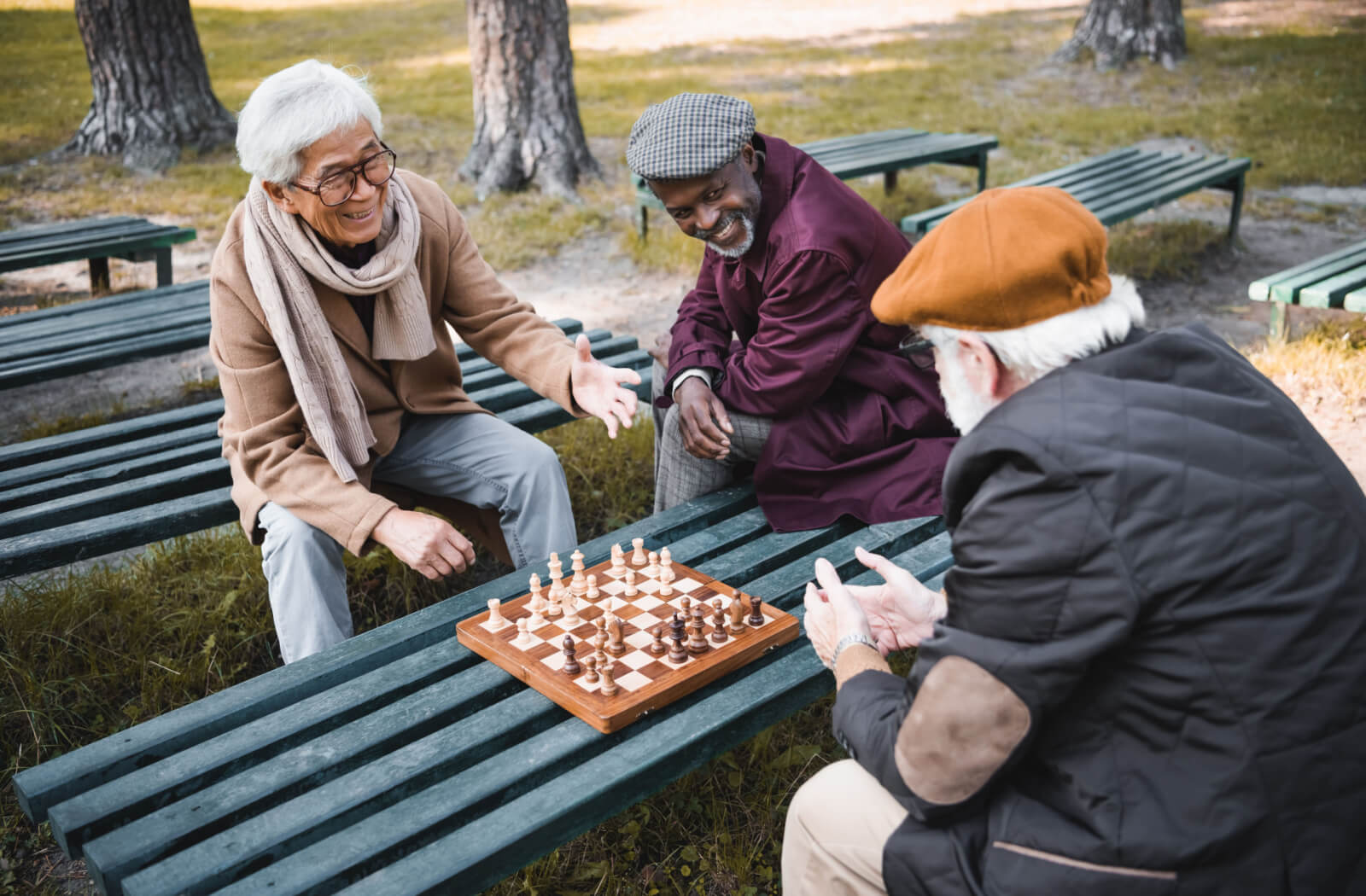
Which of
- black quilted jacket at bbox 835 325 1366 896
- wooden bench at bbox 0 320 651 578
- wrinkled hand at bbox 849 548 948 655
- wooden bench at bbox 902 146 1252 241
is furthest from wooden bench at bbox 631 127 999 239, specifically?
black quilted jacket at bbox 835 325 1366 896

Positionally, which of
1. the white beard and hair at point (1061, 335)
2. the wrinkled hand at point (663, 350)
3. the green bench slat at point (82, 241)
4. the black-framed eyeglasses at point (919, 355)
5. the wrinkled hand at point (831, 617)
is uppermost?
the white beard and hair at point (1061, 335)

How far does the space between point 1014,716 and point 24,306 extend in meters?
6.57

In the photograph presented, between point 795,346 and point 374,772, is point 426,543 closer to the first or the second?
point 374,772

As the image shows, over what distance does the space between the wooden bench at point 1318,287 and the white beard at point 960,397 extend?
11.3 ft

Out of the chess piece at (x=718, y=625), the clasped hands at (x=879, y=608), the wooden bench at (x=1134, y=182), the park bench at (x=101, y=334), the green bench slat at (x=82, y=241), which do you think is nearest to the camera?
the clasped hands at (x=879, y=608)

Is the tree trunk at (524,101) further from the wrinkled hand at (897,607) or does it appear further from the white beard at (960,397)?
the white beard at (960,397)

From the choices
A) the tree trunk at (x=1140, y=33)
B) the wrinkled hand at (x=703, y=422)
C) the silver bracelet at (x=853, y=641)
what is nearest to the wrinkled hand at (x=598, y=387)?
the wrinkled hand at (x=703, y=422)

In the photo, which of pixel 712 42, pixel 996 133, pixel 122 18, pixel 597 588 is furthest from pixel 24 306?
pixel 712 42

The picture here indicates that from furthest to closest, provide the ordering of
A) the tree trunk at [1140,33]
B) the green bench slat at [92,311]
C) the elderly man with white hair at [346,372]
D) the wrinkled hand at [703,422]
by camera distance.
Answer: the tree trunk at [1140,33], the green bench slat at [92,311], the wrinkled hand at [703,422], the elderly man with white hair at [346,372]

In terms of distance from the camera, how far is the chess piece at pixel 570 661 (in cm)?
226

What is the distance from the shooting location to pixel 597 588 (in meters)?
2.64

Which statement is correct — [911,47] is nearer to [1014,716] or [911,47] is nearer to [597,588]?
[597,588]

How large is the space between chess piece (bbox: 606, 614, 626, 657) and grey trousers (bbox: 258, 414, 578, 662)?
748 millimetres

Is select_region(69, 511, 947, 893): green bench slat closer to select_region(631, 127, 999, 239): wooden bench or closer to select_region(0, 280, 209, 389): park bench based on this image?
select_region(0, 280, 209, 389): park bench
